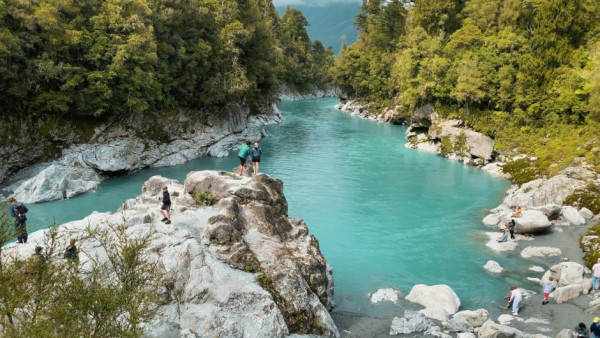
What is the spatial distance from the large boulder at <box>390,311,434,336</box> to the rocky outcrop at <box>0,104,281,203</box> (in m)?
28.5

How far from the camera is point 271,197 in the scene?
71.5 ft

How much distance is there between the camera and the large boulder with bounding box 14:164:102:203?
3394 cm

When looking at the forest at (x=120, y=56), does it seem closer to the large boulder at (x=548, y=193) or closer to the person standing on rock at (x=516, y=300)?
the large boulder at (x=548, y=193)

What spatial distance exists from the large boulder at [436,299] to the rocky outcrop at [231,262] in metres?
4.31

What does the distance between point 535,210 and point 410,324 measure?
16851 mm

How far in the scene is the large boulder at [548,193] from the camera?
108ft

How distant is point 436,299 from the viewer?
68.2 feet

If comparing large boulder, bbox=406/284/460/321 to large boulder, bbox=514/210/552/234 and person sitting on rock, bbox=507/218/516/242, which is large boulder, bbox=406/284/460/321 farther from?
large boulder, bbox=514/210/552/234

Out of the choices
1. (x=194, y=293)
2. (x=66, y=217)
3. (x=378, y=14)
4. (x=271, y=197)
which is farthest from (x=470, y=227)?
(x=378, y=14)

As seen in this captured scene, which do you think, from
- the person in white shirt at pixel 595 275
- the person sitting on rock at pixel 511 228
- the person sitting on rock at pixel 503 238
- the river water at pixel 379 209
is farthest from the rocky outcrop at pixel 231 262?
the person sitting on rock at pixel 511 228

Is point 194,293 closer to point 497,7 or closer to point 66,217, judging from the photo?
point 66,217

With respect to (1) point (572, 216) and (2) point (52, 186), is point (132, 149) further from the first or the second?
(1) point (572, 216)

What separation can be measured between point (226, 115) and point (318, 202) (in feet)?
95.8

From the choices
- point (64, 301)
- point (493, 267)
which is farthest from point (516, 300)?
point (64, 301)
